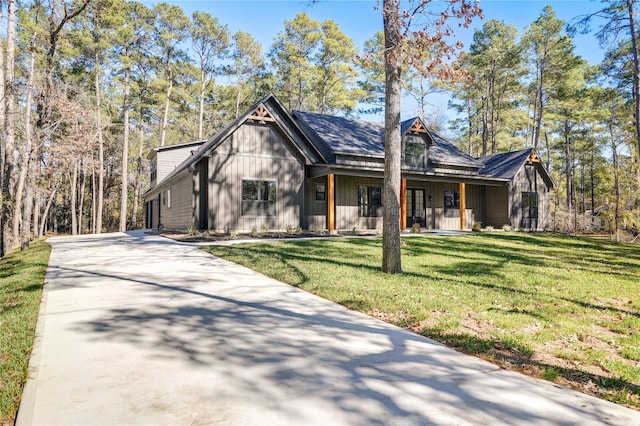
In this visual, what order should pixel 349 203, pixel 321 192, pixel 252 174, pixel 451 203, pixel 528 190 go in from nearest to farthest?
pixel 252 174, pixel 321 192, pixel 349 203, pixel 451 203, pixel 528 190

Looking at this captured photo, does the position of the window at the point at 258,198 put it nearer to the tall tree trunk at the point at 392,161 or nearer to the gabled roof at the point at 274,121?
the gabled roof at the point at 274,121

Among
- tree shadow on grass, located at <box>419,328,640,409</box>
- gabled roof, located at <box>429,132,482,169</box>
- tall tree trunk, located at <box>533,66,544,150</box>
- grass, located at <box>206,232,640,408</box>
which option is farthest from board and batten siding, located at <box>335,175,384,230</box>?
tall tree trunk, located at <box>533,66,544,150</box>

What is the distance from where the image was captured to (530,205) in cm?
2200

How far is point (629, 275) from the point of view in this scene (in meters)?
8.37

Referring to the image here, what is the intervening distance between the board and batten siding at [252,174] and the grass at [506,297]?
14.1 ft

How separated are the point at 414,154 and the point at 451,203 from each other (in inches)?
157

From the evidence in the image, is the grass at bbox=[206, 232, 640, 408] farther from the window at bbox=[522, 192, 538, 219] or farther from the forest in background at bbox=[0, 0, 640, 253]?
the forest in background at bbox=[0, 0, 640, 253]

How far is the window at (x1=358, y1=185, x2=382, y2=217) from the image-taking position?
60.5 feet

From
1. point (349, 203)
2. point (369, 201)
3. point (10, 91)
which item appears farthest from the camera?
point (369, 201)

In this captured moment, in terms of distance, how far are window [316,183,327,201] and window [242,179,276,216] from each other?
7.91 ft

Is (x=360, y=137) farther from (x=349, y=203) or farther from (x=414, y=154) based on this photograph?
(x=349, y=203)

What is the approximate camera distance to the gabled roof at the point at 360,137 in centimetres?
1775

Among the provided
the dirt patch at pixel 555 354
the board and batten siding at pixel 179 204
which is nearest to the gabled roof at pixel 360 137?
the board and batten siding at pixel 179 204

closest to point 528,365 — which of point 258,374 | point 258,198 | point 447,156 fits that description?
point 258,374
